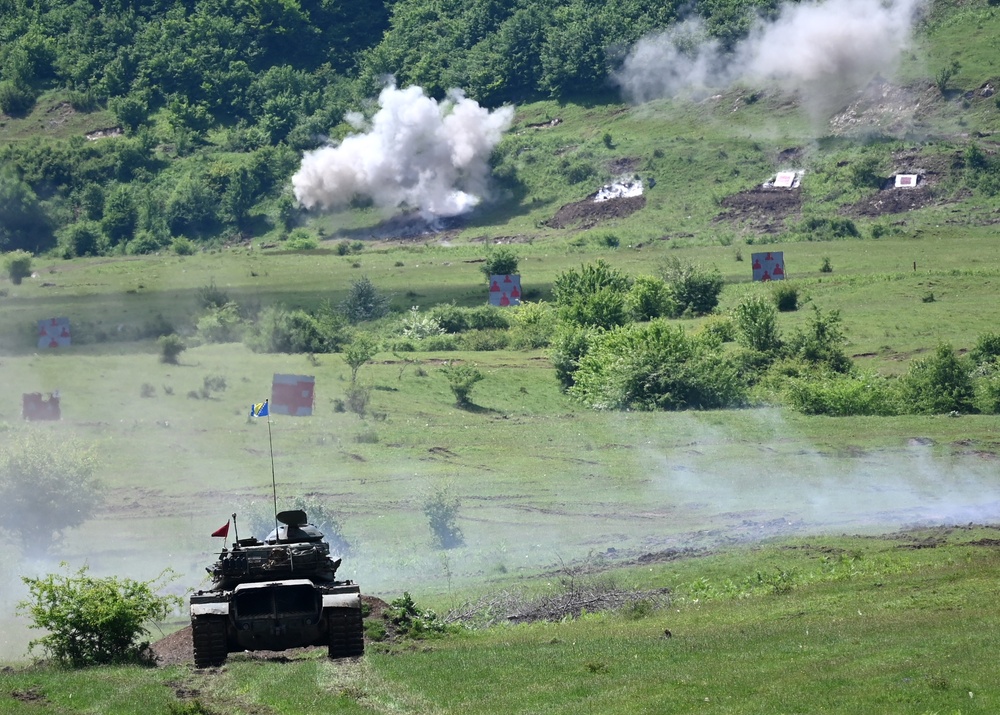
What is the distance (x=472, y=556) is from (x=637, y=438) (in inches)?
693

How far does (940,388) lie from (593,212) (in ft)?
238

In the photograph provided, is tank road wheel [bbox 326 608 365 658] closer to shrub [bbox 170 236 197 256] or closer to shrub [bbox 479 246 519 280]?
shrub [bbox 479 246 519 280]

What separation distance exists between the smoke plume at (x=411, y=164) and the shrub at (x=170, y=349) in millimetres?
64430

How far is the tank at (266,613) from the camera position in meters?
32.4

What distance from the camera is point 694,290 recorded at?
338ft

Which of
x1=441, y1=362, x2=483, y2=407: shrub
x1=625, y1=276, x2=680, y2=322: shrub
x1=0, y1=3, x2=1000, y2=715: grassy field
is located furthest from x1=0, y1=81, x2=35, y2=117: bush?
x1=441, y1=362, x2=483, y2=407: shrub

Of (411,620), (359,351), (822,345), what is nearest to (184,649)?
(411,620)

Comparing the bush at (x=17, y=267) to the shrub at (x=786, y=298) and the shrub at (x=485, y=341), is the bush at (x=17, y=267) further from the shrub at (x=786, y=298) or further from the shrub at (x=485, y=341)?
the shrub at (x=786, y=298)

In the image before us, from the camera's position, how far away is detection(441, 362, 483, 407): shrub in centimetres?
8244

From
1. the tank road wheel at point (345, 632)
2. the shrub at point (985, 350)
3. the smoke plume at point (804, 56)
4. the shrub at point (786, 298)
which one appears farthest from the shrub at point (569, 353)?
the smoke plume at point (804, 56)

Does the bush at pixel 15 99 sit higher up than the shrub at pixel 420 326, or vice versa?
the bush at pixel 15 99

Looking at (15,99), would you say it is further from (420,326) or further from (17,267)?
(420,326)

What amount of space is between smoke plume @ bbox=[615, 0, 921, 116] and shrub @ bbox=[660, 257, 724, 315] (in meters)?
51.4

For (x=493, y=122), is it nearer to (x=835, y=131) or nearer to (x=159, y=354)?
(x=835, y=131)
